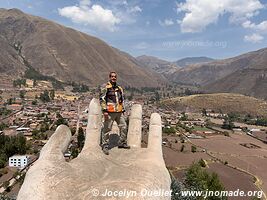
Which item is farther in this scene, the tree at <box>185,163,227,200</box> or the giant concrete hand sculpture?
the tree at <box>185,163,227,200</box>

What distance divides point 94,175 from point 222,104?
18251cm

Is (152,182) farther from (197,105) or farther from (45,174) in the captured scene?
(197,105)

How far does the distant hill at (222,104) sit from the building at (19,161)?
128 metres

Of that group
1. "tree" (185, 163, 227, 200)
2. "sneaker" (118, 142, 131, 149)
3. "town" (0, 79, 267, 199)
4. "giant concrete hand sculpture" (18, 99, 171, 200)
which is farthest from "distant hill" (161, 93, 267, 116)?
"giant concrete hand sculpture" (18, 99, 171, 200)

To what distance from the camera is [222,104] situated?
18088 centimetres

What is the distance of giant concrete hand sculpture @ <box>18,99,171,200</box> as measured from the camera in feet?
16.6

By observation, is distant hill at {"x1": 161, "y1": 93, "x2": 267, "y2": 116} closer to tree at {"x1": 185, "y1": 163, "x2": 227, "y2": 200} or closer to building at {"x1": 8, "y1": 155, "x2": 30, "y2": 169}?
building at {"x1": 8, "y1": 155, "x2": 30, "y2": 169}

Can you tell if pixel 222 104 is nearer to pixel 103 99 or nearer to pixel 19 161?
pixel 19 161

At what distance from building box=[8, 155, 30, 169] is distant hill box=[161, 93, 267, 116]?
12815 centimetres

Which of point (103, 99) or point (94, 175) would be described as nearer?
A: point (94, 175)

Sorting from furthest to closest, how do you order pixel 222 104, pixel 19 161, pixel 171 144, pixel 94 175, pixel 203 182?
pixel 222 104
pixel 171 144
pixel 19 161
pixel 203 182
pixel 94 175

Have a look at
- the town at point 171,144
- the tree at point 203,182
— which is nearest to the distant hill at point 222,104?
the town at point 171,144

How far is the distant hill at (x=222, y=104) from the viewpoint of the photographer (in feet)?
563

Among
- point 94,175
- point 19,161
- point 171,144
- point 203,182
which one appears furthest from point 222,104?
point 94,175
